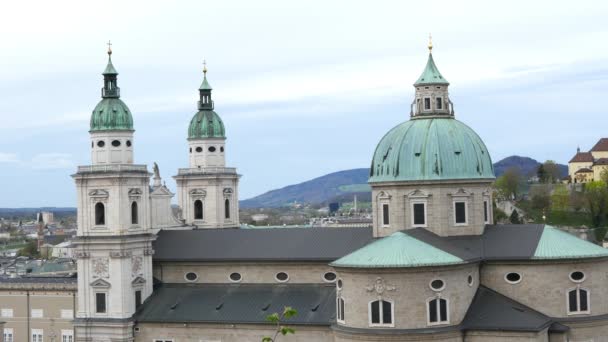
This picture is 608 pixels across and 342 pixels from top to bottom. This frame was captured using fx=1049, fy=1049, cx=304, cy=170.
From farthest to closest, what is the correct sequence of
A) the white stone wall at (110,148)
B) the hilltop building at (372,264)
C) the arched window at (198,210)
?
the arched window at (198,210) → the white stone wall at (110,148) → the hilltop building at (372,264)

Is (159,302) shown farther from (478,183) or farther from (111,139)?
(478,183)

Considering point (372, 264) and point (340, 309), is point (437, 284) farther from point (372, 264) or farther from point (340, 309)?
point (340, 309)

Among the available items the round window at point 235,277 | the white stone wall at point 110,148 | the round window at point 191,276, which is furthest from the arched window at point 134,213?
the round window at point 235,277

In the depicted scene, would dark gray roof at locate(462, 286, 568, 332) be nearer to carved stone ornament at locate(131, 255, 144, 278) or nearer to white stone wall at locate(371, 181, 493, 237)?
white stone wall at locate(371, 181, 493, 237)

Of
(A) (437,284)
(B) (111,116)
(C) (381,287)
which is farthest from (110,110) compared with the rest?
(A) (437,284)

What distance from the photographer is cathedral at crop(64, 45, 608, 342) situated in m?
63.4

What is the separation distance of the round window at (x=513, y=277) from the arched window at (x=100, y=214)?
28942mm

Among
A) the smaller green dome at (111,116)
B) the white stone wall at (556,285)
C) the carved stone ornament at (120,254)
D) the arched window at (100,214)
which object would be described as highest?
the smaller green dome at (111,116)

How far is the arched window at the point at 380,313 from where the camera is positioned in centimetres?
6269

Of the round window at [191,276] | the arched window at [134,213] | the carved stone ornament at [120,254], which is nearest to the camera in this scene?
the carved stone ornament at [120,254]

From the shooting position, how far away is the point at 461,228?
70.6 meters

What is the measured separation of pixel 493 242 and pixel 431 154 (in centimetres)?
720

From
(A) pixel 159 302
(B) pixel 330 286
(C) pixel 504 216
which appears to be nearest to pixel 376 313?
(B) pixel 330 286

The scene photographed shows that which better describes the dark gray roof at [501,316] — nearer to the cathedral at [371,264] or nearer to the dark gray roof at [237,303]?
the cathedral at [371,264]
